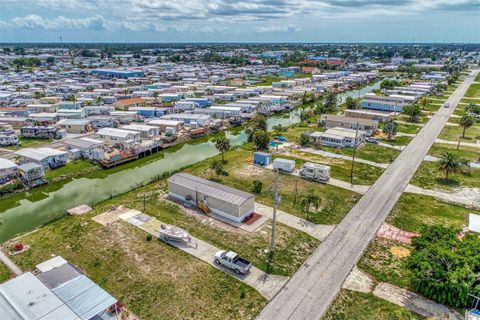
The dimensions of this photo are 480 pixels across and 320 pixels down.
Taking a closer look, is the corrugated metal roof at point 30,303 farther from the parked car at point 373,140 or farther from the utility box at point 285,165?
the parked car at point 373,140

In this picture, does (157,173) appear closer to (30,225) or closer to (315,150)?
(30,225)

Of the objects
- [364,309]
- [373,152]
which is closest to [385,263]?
[364,309]

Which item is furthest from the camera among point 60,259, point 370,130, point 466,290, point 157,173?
point 370,130

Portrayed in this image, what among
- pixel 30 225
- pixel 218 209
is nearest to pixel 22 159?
pixel 30 225

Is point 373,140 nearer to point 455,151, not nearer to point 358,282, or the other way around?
point 455,151

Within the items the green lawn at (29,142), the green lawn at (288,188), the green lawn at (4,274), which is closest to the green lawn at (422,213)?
the green lawn at (288,188)

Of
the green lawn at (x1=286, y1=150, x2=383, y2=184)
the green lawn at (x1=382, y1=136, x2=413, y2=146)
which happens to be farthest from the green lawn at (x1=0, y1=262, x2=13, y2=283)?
the green lawn at (x1=382, y1=136, x2=413, y2=146)

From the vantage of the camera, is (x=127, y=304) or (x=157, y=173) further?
(x=157, y=173)
